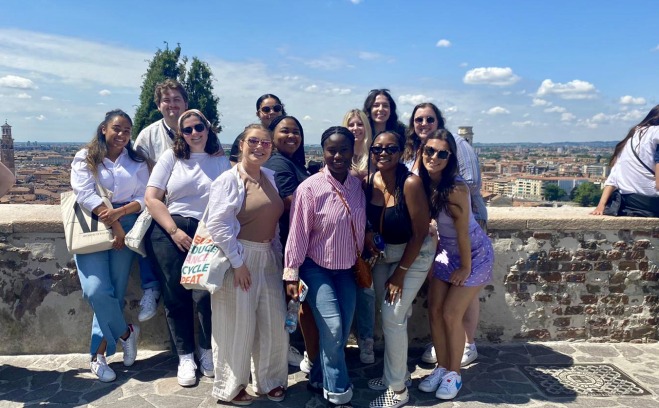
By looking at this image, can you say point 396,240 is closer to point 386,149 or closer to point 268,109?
point 386,149

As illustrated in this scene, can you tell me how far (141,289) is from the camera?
4262mm

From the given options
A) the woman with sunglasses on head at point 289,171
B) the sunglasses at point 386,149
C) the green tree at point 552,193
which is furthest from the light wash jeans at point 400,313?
the green tree at point 552,193

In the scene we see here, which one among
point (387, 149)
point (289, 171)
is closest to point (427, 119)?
point (387, 149)

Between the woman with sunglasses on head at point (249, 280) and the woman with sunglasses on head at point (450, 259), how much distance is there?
105 cm

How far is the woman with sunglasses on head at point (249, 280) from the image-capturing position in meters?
3.15

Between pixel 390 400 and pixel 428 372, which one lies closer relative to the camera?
pixel 390 400

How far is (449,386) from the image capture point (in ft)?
11.6

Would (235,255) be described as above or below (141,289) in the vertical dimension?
above

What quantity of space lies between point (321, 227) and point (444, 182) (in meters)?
0.87

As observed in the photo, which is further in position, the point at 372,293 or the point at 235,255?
the point at 372,293

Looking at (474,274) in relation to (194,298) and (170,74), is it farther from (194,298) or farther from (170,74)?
(170,74)

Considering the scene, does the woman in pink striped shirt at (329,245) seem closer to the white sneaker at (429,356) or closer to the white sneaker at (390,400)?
the white sneaker at (390,400)

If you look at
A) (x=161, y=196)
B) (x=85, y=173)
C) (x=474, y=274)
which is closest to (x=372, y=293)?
(x=474, y=274)

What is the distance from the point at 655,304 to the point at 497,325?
1.49m
